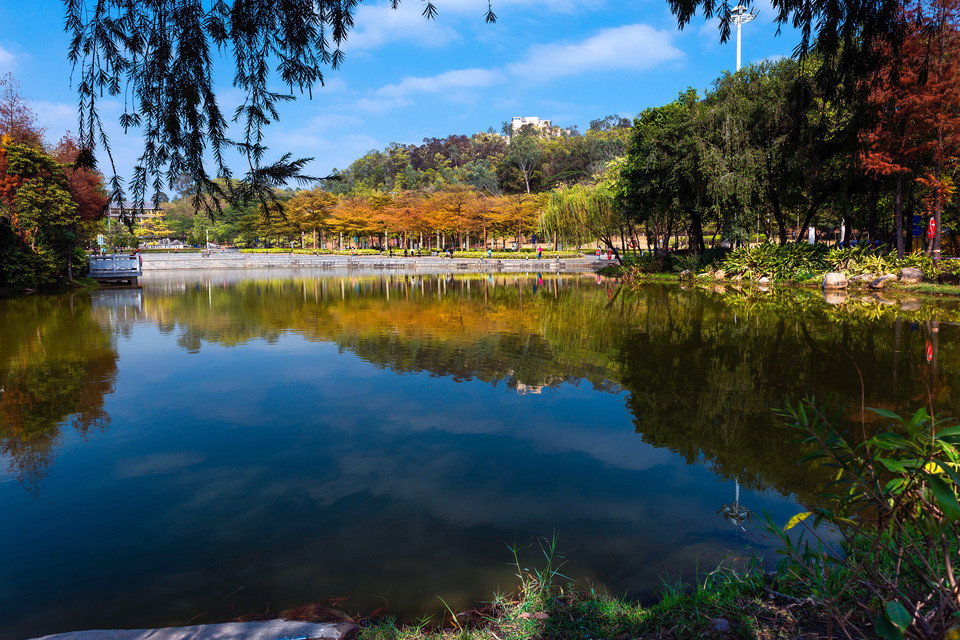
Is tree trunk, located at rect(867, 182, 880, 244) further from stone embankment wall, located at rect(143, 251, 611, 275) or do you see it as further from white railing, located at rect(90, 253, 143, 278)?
white railing, located at rect(90, 253, 143, 278)

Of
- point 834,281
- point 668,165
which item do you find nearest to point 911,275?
point 834,281

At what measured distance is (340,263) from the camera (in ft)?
164

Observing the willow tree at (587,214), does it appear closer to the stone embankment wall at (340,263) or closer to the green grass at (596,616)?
the stone embankment wall at (340,263)

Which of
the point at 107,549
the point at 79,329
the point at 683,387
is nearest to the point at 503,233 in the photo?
the point at 79,329

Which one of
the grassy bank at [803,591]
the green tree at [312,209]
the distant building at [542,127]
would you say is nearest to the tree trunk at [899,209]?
the grassy bank at [803,591]

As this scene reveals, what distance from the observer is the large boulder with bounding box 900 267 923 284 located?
19.5 meters

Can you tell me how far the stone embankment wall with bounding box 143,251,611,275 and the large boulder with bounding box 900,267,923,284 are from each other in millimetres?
21536

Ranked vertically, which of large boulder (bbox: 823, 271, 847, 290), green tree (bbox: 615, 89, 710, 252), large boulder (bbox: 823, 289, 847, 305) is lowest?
large boulder (bbox: 823, 289, 847, 305)

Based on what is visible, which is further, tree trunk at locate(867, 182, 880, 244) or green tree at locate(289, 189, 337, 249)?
green tree at locate(289, 189, 337, 249)

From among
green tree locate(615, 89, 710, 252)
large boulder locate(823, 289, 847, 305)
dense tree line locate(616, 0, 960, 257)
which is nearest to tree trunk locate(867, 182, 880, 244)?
dense tree line locate(616, 0, 960, 257)

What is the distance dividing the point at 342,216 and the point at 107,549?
6157 centimetres

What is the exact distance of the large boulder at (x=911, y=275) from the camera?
19.5 m

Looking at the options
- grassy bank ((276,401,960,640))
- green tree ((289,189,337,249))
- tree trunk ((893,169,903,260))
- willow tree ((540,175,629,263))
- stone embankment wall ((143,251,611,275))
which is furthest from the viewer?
green tree ((289,189,337,249))

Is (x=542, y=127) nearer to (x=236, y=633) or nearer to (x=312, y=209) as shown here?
(x=312, y=209)
